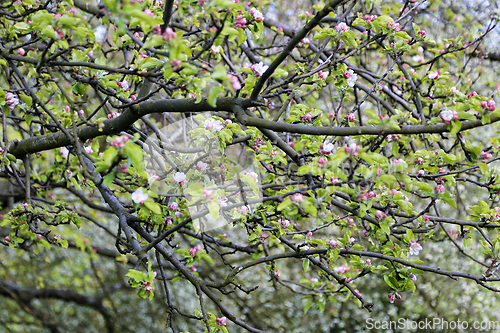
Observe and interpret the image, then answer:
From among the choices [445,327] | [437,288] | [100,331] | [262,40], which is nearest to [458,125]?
[262,40]

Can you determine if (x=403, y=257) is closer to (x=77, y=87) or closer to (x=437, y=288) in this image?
(x=77, y=87)

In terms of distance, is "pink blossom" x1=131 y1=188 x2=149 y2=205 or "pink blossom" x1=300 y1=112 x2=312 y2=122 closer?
"pink blossom" x1=131 y1=188 x2=149 y2=205

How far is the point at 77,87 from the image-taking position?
2096 millimetres

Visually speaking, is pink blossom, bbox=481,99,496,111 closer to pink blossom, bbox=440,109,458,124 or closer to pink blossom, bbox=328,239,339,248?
pink blossom, bbox=440,109,458,124

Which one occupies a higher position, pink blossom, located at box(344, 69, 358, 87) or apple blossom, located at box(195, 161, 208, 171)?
pink blossom, located at box(344, 69, 358, 87)

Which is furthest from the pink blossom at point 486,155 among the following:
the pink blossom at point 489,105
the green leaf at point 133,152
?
the green leaf at point 133,152

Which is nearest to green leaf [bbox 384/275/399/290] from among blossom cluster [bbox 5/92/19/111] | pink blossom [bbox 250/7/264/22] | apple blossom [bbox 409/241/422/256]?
apple blossom [bbox 409/241/422/256]

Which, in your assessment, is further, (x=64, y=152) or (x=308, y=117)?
(x=64, y=152)

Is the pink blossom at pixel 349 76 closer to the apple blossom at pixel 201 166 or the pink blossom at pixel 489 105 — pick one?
the pink blossom at pixel 489 105

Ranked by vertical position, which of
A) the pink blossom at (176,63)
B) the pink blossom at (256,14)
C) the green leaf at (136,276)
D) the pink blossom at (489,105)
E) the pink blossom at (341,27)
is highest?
the pink blossom at (341,27)

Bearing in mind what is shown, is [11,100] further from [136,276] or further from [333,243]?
[333,243]

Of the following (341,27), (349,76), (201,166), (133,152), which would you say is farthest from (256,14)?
(133,152)

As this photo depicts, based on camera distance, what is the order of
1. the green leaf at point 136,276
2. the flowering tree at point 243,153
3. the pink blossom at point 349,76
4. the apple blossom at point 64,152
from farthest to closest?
the apple blossom at point 64,152 < the pink blossom at point 349,76 < the green leaf at point 136,276 < the flowering tree at point 243,153

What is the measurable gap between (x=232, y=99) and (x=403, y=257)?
1.36m
